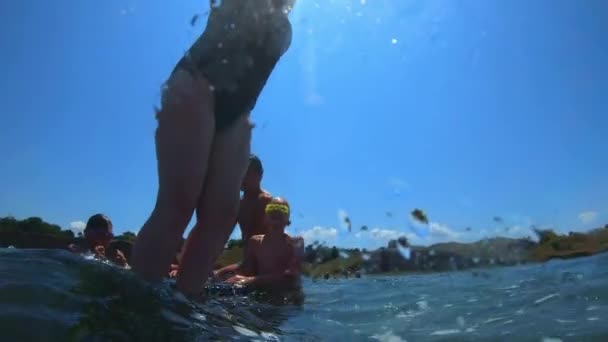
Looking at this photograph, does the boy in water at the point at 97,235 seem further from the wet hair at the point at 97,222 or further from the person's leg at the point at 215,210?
the person's leg at the point at 215,210

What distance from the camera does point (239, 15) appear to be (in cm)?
287

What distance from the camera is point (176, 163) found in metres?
2.60

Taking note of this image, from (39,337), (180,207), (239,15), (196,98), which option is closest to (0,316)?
(39,337)

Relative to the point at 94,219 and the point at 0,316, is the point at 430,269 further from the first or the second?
the point at 0,316

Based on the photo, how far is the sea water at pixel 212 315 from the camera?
7.00 feet

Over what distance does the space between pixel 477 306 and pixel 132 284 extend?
10.5 feet

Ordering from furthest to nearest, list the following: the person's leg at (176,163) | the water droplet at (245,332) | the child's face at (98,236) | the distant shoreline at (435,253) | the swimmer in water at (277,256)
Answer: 1. the distant shoreline at (435,253)
2. the child's face at (98,236)
3. the swimmer in water at (277,256)
4. the water droplet at (245,332)
5. the person's leg at (176,163)

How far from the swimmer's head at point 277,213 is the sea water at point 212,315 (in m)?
0.67

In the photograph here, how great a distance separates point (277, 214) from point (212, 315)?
2.04 meters

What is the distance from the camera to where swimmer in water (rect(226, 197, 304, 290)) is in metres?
4.79

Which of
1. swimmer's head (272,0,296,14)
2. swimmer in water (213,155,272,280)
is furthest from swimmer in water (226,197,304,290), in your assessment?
swimmer's head (272,0,296,14)

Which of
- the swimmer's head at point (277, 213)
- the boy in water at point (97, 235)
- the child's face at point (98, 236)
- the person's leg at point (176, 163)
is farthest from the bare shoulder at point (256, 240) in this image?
the person's leg at point (176, 163)

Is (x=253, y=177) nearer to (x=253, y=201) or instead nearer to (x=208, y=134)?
(x=253, y=201)

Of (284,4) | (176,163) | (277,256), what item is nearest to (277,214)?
(277,256)
